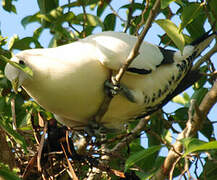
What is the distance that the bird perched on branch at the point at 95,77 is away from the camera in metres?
3.00

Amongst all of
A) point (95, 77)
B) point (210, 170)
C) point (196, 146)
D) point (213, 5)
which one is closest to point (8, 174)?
point (196, 146)

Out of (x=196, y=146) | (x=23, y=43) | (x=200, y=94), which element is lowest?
(x=196, y=146)

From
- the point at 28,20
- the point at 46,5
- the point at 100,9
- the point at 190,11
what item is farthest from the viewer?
the point at 100,9

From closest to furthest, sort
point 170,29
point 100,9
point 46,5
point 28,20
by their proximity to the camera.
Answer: point 170,29, point 46,5, point 28,20, point 100,9

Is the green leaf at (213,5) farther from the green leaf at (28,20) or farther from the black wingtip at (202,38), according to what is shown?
the green leaf at (28,20)

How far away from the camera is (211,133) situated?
3787 mm

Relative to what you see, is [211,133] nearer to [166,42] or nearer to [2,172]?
[166,42]

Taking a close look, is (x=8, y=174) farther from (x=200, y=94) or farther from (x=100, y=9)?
(x=100, y=9)

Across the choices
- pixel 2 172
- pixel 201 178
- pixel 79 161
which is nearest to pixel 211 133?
pixel 201 178

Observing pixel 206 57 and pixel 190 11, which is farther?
pixel 206 57

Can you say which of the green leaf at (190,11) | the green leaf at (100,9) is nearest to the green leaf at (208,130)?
the green leaf at (190,11)

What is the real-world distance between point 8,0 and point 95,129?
155 cm

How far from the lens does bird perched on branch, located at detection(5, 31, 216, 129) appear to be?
9.85 ft

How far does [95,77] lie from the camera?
3.08 meters
